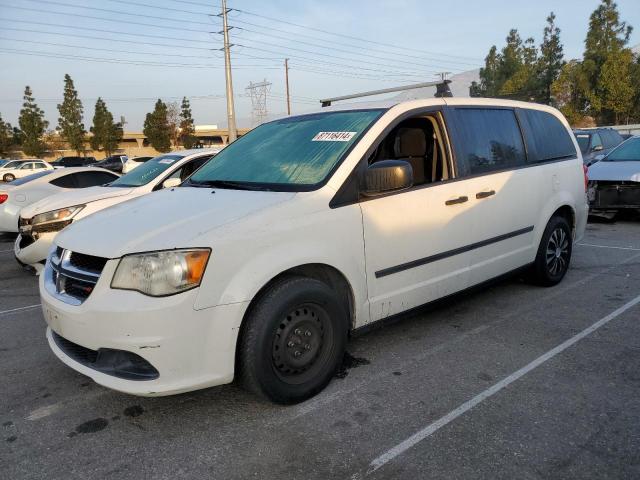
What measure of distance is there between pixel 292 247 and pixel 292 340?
52cm

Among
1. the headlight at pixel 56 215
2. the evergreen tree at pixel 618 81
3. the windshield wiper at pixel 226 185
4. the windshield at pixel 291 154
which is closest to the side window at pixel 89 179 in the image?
the headlight at pixel 56 215

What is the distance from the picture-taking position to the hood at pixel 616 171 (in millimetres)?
8562

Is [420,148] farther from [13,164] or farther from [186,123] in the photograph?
[186,123]

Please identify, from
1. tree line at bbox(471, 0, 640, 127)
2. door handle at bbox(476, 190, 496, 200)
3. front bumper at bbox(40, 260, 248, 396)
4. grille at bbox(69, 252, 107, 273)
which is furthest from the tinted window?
tree line at bbox(471, 0, 640, 127)

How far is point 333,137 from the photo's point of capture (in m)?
3.54

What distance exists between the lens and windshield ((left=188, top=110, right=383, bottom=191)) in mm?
3344

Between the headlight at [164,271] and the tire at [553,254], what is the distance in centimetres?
347

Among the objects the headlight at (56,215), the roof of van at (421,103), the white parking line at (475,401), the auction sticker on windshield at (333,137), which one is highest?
the roof of van at (421,103)

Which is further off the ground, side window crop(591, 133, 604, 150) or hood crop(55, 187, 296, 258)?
side window crop(591, 133, 604, 150)

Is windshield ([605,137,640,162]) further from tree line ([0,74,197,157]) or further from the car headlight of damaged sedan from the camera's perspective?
tree line ([0,74,197,157])

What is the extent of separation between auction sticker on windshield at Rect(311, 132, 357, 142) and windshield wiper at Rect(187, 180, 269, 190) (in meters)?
0.57

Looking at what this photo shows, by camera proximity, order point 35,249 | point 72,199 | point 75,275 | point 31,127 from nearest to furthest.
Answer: point 75,275
point 35,249
point 72,199
point 31,127

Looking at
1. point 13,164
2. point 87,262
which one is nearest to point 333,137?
point 87,262

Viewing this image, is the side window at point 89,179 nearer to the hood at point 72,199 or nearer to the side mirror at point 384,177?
the hood at point 72,199
